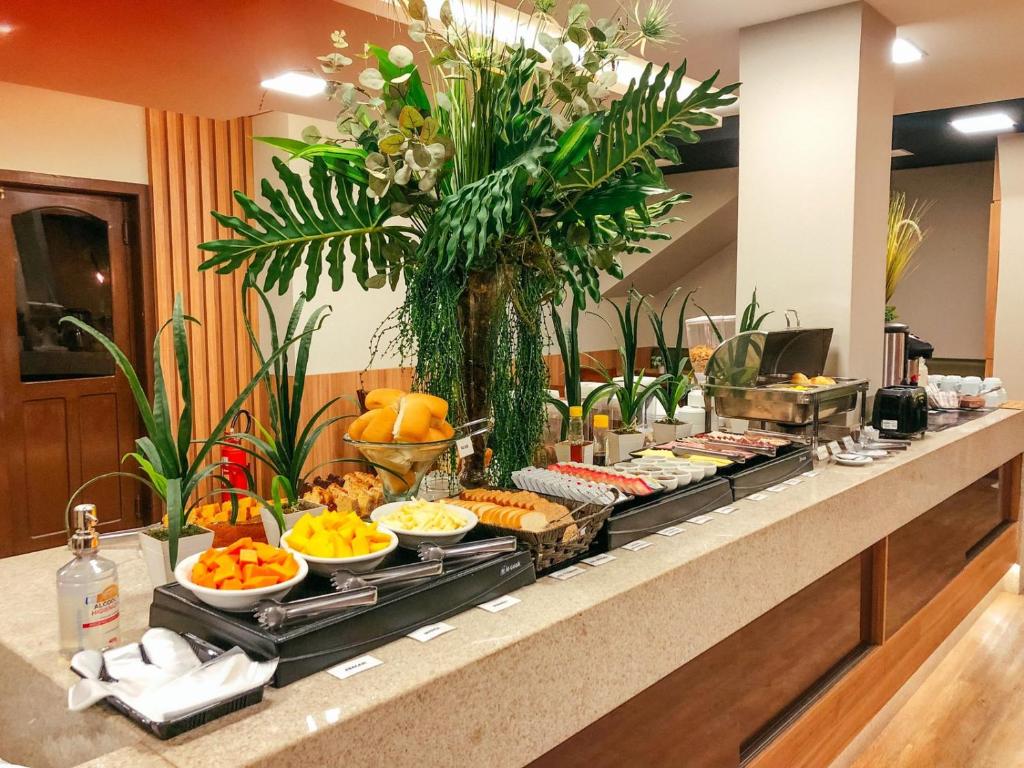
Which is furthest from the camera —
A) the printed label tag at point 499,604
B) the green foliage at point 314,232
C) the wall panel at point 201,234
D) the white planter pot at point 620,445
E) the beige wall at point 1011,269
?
the beige wall at point 1011,269

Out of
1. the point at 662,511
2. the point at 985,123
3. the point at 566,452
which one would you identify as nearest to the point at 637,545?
the point at 662,511

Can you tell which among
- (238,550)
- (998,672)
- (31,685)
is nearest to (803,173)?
(998,672)

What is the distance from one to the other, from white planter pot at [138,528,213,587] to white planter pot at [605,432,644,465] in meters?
1.10

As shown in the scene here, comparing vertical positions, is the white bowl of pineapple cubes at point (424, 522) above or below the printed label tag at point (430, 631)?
above

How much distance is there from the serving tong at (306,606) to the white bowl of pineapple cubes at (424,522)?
20 centimetres

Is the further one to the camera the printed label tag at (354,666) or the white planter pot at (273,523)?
the white planter pot at (273,523)

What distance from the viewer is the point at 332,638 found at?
3.24 ft

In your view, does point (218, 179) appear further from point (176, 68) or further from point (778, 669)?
point (778, 669)

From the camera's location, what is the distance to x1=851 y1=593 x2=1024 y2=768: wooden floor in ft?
7.94

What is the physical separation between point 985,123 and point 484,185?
15.9 feet

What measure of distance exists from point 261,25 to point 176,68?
718 millimetres

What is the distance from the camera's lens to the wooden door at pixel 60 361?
13.3 feet

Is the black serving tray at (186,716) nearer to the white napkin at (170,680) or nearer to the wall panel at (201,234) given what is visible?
the white napkin at (170,680)

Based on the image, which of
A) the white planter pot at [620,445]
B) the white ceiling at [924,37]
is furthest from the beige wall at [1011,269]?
the white planter pot at [620,445]
